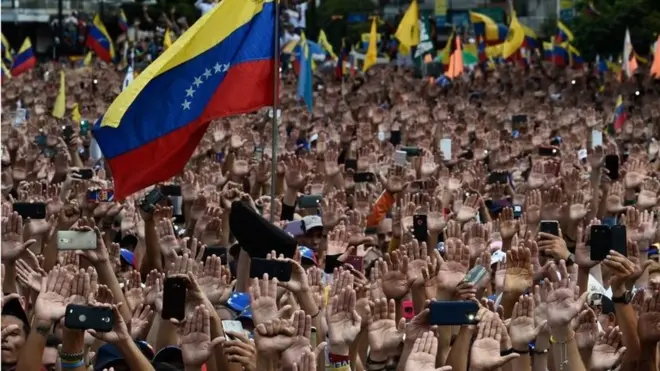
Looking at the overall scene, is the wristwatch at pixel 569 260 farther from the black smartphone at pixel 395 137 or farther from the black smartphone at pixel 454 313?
the black smartphone at pixel 395 137

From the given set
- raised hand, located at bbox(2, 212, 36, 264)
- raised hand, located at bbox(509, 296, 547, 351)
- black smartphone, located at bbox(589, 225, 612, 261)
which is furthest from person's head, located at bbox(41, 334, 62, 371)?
black smartphone, located at bbox(589, 225, 612, 261)

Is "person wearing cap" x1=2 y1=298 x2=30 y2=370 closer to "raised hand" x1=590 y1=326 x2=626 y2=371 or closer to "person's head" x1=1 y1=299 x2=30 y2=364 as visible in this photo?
"person's head" x1=1 y1=299 x2=30 y2=364

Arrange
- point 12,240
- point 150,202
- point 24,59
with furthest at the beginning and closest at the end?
point 24,59, point 150,202, point 12,240

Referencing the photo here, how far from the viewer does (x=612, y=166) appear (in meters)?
13.4

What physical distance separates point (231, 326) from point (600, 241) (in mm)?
1807

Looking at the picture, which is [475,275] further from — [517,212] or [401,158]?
[401,158]

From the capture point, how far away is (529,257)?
7.63 m

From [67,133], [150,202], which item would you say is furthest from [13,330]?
[67,133]

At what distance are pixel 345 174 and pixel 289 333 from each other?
762 centimetres

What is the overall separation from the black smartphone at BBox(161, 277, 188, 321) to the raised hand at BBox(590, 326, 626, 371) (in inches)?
64.6

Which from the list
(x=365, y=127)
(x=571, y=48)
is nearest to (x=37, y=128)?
(x=365, y=127)

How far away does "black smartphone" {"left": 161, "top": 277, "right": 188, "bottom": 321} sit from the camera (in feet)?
22.2

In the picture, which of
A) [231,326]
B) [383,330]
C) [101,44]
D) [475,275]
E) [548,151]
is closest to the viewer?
[383,330]

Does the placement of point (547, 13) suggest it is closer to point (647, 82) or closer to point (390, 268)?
point (647, 82)
